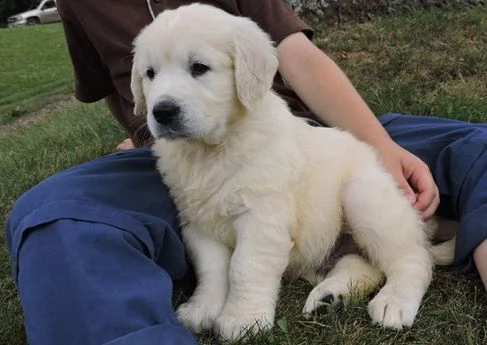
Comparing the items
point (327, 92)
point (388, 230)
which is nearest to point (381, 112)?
point (327, 92)

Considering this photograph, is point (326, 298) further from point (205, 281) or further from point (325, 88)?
point (325, 88)

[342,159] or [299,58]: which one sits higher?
[299,58]

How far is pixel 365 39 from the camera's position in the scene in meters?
6.13

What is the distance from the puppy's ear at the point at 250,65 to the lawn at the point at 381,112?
817 millimetres

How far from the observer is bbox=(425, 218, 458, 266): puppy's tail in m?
2.80

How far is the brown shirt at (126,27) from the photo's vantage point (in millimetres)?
3086

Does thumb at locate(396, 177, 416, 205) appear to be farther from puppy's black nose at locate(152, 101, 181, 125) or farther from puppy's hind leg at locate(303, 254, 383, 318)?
puppy's black nose at locate(152, 101, 181, 125)

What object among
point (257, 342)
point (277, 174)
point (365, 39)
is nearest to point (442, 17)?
point (365, 39)

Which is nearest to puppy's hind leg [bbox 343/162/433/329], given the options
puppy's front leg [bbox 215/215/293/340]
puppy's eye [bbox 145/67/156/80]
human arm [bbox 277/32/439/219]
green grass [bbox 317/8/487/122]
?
human arm [bbox 277/32/439/219]

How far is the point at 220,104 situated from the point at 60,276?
2.83 ft

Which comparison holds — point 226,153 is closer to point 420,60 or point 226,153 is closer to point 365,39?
point 420,60

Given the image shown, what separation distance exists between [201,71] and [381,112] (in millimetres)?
2561

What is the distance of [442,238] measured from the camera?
306 centimetres

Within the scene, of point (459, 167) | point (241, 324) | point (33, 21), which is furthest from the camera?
point (33, 21)
